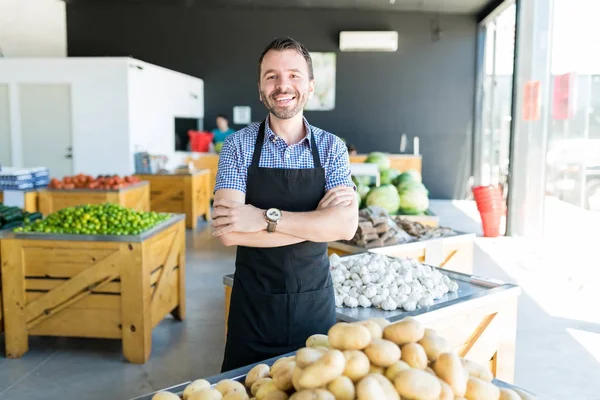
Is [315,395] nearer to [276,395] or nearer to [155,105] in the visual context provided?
[276,395]

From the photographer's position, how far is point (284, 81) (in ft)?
6.40

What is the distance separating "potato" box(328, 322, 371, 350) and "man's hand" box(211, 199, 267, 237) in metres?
0.72

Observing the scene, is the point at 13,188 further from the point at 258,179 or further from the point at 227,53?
the point at 227,53

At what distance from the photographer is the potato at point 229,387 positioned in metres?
1.45

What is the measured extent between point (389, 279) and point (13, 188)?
4905 millimetres

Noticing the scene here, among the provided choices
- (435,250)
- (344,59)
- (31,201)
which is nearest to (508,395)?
(435,250)

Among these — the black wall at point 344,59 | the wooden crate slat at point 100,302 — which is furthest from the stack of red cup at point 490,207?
the wooden crate slat at point 100,302

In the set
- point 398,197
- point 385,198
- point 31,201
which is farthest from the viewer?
point 31,201

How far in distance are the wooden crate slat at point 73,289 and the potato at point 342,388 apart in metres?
2.95

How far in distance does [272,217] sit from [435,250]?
7.97ft

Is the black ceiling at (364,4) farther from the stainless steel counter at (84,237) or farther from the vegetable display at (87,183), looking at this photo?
the stainless steel counter at (84,237)

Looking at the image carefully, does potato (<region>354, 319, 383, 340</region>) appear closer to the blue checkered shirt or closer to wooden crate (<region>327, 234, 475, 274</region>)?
the blue checkered shirt

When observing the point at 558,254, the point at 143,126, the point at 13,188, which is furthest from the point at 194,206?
the point at 558,254

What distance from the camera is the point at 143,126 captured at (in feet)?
31.4
